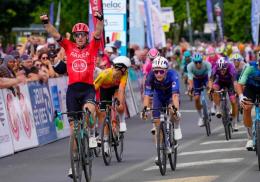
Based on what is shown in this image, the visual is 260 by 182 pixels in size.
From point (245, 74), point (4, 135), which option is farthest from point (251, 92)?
point (4, 135)

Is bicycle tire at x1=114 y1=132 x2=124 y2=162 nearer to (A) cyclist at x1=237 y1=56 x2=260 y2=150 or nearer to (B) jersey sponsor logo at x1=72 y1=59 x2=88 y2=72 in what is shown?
(A) cyclist at x1=237 y1=56 x2=260 y2=150

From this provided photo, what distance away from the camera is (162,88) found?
1573 cm

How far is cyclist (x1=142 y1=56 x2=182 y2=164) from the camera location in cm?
1533

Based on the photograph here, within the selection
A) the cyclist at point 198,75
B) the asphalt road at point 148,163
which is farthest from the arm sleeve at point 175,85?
the cyclist at point 198,75

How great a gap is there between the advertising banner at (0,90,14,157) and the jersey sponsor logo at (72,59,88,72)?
13.8 ft

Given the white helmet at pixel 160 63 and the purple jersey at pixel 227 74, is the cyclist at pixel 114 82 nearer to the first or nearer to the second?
the white helmet at pixel 160 63

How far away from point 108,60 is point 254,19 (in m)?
11.4

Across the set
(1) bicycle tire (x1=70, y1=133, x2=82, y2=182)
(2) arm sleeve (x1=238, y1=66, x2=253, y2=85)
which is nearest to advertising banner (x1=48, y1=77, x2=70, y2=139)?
→ (2) arm sleeve (x1=238, y1=66, x2=253, y2=85)

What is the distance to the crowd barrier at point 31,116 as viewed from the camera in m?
18.6

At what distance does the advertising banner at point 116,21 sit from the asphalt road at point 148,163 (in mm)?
5821

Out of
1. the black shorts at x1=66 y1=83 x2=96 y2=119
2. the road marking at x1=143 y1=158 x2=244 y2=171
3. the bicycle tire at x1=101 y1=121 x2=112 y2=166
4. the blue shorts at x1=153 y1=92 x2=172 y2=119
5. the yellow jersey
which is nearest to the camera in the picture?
the black shorts at x1=66 y1=83 x2=96 y2=119

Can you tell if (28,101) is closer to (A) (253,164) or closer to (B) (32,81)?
(B) (32,81)

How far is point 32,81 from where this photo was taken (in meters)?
20.8

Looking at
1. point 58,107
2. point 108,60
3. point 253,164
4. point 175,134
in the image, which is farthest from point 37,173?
point 108,60
